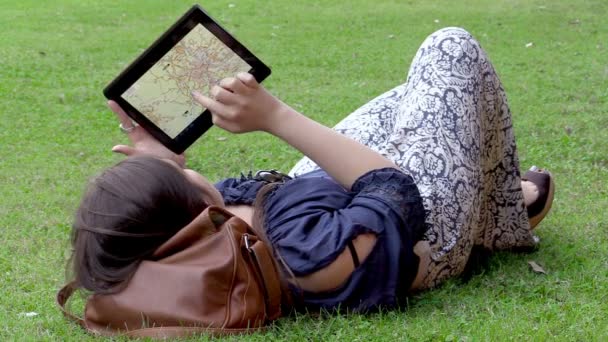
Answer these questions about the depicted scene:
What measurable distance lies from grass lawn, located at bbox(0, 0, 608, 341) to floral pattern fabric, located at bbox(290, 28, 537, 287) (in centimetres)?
14

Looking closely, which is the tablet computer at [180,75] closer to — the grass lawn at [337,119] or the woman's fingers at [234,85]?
the woman's fingers at [234,85]

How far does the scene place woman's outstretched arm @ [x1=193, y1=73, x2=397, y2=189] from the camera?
3.03 meters

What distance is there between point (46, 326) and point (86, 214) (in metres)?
0.48

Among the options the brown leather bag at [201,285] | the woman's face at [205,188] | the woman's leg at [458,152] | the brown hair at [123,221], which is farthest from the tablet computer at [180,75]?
the woman's leg at [458,152]

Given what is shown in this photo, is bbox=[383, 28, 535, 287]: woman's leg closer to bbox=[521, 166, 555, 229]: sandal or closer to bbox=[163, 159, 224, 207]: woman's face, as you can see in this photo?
bbox=[521, 166, 555, 229]: sandal

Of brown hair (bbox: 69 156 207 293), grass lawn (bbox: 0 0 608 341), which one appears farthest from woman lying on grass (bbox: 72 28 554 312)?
grass lawn (bbox: 0 0 608 341)

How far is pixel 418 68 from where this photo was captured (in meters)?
3.71

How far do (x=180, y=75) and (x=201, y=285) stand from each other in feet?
2.43

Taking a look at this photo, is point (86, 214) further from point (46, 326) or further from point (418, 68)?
point (418, 68)

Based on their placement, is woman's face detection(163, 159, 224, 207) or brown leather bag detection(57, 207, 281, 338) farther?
woman's face detection(163, 159, 224, 207)

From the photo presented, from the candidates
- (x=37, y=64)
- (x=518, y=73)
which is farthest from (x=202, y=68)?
(x=37, y=64)

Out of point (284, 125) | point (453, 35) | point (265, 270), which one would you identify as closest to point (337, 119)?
point (453, 35)

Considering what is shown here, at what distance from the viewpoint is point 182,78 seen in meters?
3.21

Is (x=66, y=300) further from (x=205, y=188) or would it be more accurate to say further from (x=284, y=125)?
(x=284, y=125)
